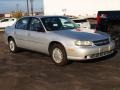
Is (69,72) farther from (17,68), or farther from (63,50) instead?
(17,68)

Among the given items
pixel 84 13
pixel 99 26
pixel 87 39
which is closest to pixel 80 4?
pixel 84 13

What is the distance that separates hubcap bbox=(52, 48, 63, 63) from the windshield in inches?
35.8

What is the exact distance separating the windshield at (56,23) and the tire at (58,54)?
0.82 m

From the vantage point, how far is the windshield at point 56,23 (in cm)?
951

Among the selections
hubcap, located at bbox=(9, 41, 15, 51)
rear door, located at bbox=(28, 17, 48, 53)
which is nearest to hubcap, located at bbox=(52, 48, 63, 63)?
rear door, located at bbox=(28, 17, 48, 53)

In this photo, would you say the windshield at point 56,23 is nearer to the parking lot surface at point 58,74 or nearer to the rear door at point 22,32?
the rear door at point 22,32

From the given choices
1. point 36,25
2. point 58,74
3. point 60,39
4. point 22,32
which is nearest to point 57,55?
point 60,39

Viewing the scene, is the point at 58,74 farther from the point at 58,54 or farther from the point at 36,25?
the point at 36,25

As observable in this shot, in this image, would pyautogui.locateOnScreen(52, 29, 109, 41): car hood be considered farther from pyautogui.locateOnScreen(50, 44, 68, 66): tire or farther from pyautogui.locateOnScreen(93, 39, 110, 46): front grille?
pyautogui.locateOnScreen(50, 44, 68, 66): tire

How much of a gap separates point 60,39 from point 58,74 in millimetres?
1209

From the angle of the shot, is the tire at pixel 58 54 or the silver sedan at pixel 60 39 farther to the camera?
the tire at pixel 58 54

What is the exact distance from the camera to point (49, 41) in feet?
29.6

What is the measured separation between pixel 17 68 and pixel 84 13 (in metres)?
36.1

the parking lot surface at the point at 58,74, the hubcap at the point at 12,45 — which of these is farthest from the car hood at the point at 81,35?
the hubcap at the point at 12,45
